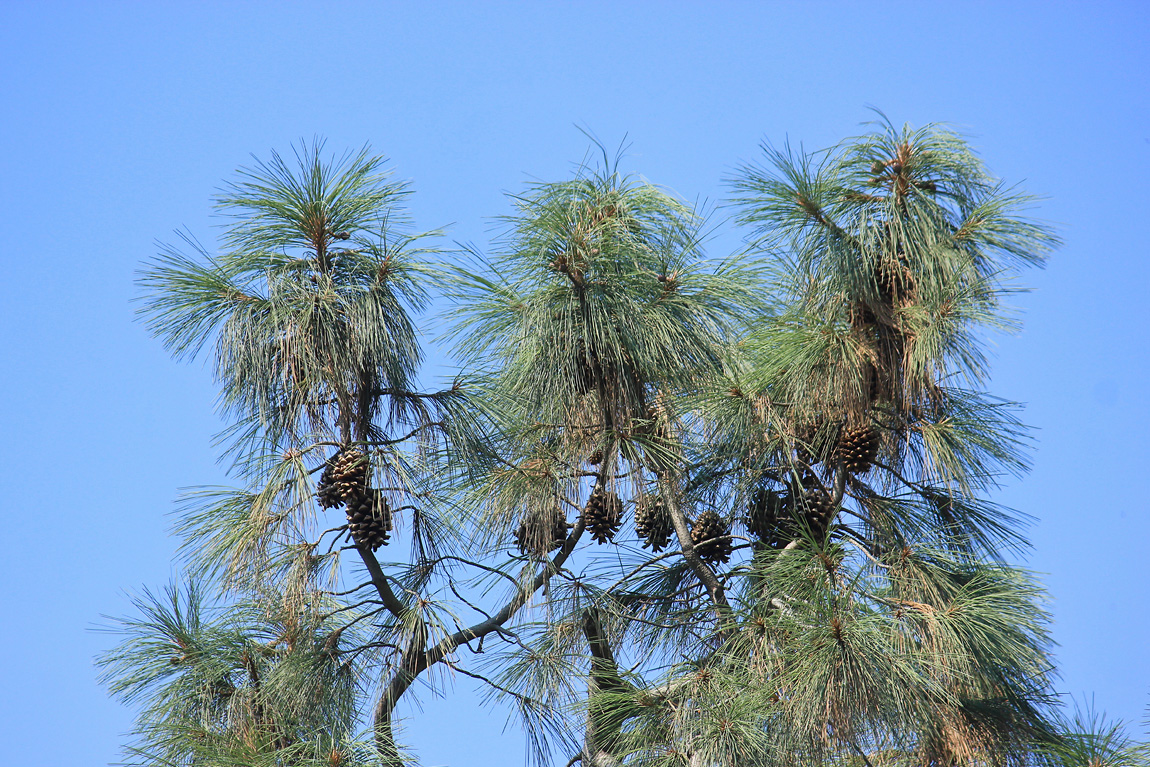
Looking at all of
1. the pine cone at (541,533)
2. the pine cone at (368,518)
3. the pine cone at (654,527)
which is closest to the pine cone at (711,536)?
the pine cone at (654,527)

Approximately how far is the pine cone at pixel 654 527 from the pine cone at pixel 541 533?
31 cm

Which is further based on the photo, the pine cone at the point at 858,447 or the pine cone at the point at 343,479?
the pine cone at the point at 858,447

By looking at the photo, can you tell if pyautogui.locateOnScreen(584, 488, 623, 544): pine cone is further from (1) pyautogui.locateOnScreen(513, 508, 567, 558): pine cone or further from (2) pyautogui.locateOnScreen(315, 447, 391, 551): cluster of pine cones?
(2) pyautogui.locateOnScreen(315, 447, 391, 551): cluster of pine cones

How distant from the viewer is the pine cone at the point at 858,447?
3971 mm

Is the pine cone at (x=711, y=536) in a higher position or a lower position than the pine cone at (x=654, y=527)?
lower

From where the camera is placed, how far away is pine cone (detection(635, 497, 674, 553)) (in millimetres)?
4348

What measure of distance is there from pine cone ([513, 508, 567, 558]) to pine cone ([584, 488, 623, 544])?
0.36 ft

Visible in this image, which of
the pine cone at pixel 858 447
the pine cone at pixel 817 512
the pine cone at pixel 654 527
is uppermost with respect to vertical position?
the pine cone at pixel 654 527

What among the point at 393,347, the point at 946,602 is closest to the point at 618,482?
the point at 393,347

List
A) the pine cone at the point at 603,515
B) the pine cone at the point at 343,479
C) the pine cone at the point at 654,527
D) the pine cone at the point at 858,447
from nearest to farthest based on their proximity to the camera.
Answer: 1. the pine cone at the point at 343,479
2. the pine cone at the point at 858,447
3. the pine cone at the point at 603,515
4. the pine cone at the point at 654,527

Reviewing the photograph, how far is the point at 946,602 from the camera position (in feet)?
13.2

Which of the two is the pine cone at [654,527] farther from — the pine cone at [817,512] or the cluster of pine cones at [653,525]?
the pine cone at [817,512]

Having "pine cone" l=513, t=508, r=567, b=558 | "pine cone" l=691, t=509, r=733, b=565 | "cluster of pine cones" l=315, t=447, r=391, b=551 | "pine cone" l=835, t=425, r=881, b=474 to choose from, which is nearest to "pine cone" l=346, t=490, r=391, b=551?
"cluster of pine cones" l=315, t=447, r=391, b=551

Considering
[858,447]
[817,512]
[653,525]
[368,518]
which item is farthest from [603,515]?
[368,518]
